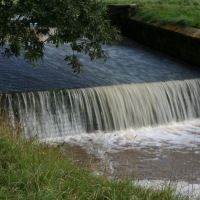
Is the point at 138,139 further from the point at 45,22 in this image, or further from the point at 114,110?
the point at 45,22

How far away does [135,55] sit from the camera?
60.2ft

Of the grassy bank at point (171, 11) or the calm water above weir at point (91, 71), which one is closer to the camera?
the calm water above weir at point (91, 71)

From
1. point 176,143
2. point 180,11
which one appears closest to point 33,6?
point 176,143

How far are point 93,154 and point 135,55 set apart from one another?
9.08m

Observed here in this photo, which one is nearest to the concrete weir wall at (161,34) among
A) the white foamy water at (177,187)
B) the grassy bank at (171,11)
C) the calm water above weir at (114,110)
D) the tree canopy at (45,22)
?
the grassy bank at (171,11)

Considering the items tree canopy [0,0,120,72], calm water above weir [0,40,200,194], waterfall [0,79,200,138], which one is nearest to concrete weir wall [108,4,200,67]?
calm water above weir [0,40,200,194]

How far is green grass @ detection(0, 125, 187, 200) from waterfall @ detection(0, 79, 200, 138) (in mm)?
4601

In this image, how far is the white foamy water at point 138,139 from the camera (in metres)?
10.6

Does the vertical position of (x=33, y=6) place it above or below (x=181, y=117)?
above

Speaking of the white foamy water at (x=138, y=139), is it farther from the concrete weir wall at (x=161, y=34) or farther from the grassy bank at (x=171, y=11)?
the grassy bank at (x=171, y=11)

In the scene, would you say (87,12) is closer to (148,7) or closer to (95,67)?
(95,67)

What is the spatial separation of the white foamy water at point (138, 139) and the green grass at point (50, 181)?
11.9 ft

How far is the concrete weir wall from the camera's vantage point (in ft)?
56.0

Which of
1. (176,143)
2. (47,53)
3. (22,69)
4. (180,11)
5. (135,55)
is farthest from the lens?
(180,11)
